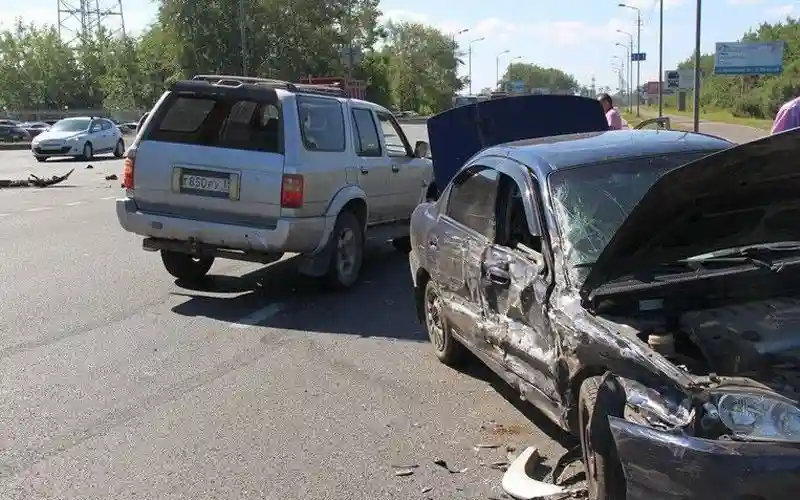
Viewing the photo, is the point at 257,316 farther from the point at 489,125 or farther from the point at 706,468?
the point at 706,468

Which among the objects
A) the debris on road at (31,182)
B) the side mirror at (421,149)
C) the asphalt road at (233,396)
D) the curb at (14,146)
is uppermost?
the side mirror at (421,149)

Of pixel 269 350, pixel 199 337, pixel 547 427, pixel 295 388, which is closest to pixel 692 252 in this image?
pixel 547 427

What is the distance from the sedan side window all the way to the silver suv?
6.81ft

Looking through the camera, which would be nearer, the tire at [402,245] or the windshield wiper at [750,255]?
the windshield wiper at [750,255]

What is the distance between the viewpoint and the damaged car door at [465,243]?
18.0ft

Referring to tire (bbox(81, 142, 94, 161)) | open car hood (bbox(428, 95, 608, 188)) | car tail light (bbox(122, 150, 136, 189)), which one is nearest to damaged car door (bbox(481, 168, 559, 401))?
open car hood (bbox(428, 95, 608, 188))

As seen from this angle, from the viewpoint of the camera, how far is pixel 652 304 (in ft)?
13.1

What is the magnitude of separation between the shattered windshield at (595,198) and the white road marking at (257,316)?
11.5 ft

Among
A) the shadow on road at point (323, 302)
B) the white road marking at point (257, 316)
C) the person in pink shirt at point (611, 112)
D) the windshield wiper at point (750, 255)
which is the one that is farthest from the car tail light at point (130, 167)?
the person in pink shirt at point (611, 112)

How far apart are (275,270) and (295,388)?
428 centimetres

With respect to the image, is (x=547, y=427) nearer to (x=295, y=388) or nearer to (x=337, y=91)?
(x=295, y=388)

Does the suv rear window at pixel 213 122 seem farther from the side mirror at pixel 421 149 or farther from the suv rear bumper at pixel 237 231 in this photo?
the side mirror at pixel 421 149

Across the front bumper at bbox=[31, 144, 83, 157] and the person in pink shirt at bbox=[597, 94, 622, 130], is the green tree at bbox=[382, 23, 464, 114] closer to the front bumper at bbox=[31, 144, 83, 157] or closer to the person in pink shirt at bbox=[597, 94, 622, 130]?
the front bumper at bbox=[31, 144, 83, 157]

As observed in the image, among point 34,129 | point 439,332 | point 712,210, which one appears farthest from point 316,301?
point 34,129
